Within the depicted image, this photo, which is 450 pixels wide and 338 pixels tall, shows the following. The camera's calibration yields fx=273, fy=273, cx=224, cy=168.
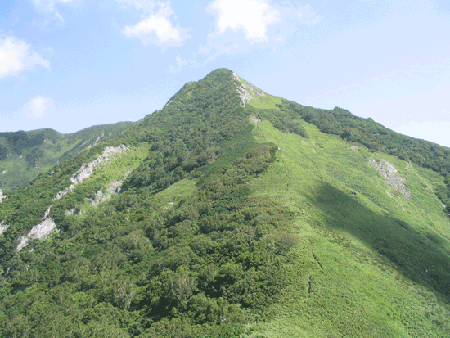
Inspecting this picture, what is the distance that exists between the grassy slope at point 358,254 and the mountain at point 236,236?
375 millimetres

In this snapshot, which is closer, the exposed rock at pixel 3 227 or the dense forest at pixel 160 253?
the dense forest at pixel 160 253

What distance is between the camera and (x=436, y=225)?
111375mm

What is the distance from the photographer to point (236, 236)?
6569cm

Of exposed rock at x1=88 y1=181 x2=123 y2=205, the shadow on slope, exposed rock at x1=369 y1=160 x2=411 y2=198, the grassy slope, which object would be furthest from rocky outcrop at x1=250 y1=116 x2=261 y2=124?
exposed rock at x1=88 y1=181 x2=123 y2=205

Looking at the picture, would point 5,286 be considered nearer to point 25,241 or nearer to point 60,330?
point 25,241

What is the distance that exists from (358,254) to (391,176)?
94.7 metres

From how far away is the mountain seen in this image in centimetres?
4769

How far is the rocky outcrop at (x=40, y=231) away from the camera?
385 feet

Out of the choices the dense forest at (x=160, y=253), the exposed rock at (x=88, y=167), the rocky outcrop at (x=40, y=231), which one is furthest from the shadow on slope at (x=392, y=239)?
the exposed rock at (x=88, y=167)

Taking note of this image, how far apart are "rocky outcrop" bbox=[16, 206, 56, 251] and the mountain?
1.52 feet

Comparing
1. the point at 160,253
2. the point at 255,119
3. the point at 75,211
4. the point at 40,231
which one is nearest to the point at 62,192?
the point at 75,211

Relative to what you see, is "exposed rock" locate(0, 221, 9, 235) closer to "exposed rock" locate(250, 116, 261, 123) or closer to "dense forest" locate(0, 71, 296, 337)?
"dense forest" locate(0, 71, 296, 337)

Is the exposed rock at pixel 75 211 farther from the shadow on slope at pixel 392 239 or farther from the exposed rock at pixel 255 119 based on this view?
the shadow on slope at pixel 392 239

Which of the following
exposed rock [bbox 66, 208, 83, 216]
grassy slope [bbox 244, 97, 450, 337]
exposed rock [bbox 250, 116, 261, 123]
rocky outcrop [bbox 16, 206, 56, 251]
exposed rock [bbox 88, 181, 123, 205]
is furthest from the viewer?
exposed rock [bbox 250, 116, 261, 123]
